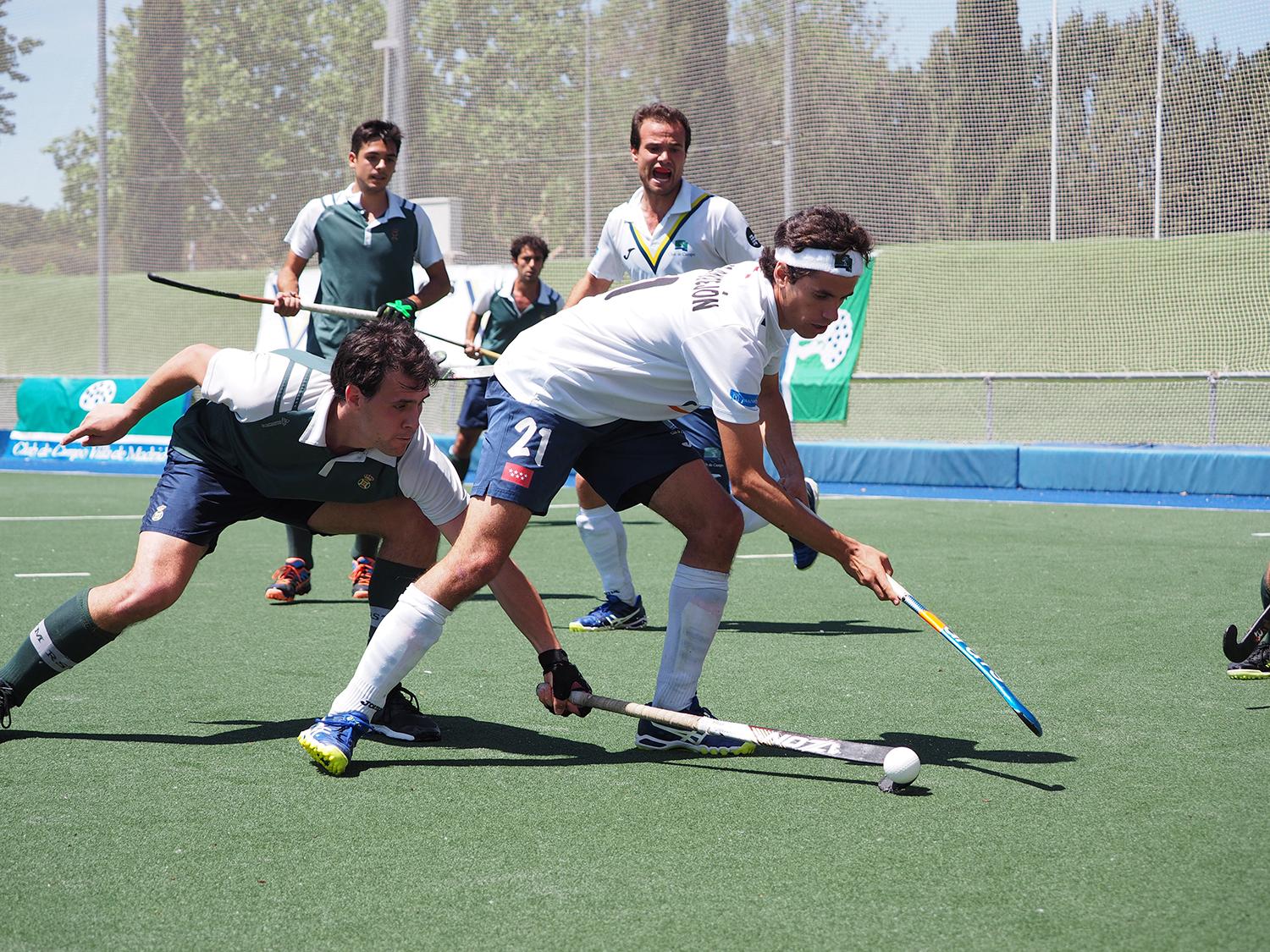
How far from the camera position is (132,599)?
12.6ft

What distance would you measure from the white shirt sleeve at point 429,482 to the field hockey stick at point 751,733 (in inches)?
23.3

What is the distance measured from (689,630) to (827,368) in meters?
11.4

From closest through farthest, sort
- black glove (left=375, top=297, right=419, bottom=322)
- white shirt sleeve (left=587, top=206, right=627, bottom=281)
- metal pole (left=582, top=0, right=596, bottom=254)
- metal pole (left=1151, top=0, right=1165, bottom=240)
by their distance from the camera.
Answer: black glove (left=375, top=297, right=419, bottom=322) < white shirt sleeve (left=587, top=206, right=627, bottom=281) < metal pole (left=1151, top=0, right=1165, bottom=240) < metal pole (left=582, top=0, right=596, bottom=254)

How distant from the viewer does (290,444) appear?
12.7 feet

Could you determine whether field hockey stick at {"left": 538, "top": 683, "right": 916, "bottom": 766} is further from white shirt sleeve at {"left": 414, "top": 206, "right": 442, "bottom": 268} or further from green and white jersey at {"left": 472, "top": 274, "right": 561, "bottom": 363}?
green and white jersey at {"left": 472, "top": 274, "right": 561, "bottom": 363}

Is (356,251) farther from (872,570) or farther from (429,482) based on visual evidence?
(872,570)

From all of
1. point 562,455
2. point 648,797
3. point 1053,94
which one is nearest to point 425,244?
point 562,455

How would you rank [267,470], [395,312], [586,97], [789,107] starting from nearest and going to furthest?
[267,470] < [395,312] < [789,107] < [586,97]

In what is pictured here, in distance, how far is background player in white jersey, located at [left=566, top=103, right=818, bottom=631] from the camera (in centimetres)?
556

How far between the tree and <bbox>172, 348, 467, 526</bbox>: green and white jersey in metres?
22.7

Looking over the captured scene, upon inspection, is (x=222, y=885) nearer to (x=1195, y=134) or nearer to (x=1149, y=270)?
(x=1195, y=134)

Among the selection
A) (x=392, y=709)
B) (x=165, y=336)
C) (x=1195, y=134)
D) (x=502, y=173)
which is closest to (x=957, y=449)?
(x=1195, y=134)

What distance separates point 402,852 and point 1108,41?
53.3ft

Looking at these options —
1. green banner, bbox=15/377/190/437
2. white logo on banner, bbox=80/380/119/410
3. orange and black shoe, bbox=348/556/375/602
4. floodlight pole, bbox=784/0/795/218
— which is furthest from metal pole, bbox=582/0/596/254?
orange and black shoe, bbox=348/556/375/602
